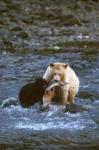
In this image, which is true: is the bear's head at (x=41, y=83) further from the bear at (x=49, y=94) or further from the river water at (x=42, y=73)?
the river water at (x=42, y=73)

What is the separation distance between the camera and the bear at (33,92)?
427 inches

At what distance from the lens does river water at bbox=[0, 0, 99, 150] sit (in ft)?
31.2

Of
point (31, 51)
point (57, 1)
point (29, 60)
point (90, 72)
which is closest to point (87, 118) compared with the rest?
point (90, 72)

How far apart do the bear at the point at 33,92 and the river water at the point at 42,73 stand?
167mm

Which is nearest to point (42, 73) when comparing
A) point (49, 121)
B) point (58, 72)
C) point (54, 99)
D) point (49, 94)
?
point (54, 99)

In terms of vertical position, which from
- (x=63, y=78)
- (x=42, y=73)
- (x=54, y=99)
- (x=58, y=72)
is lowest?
(x=42, y=73)

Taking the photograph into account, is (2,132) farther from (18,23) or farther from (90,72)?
(18,23)

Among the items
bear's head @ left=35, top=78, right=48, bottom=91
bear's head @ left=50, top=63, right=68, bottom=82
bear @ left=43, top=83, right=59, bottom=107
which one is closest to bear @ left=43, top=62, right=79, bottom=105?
bear's head @ left=50, top=63, right=68, bottom=82

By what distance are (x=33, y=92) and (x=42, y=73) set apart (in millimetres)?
3617

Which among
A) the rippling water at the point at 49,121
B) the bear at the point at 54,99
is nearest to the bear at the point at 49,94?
the bear at the point at 54,99

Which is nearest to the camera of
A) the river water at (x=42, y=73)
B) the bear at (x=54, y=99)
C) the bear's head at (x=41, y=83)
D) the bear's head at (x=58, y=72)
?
the river water at (x=42, y=73)

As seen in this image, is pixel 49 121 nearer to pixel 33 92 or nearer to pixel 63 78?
pixel 33 92

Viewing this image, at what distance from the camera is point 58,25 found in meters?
22.1

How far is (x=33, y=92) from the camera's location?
432 inches
